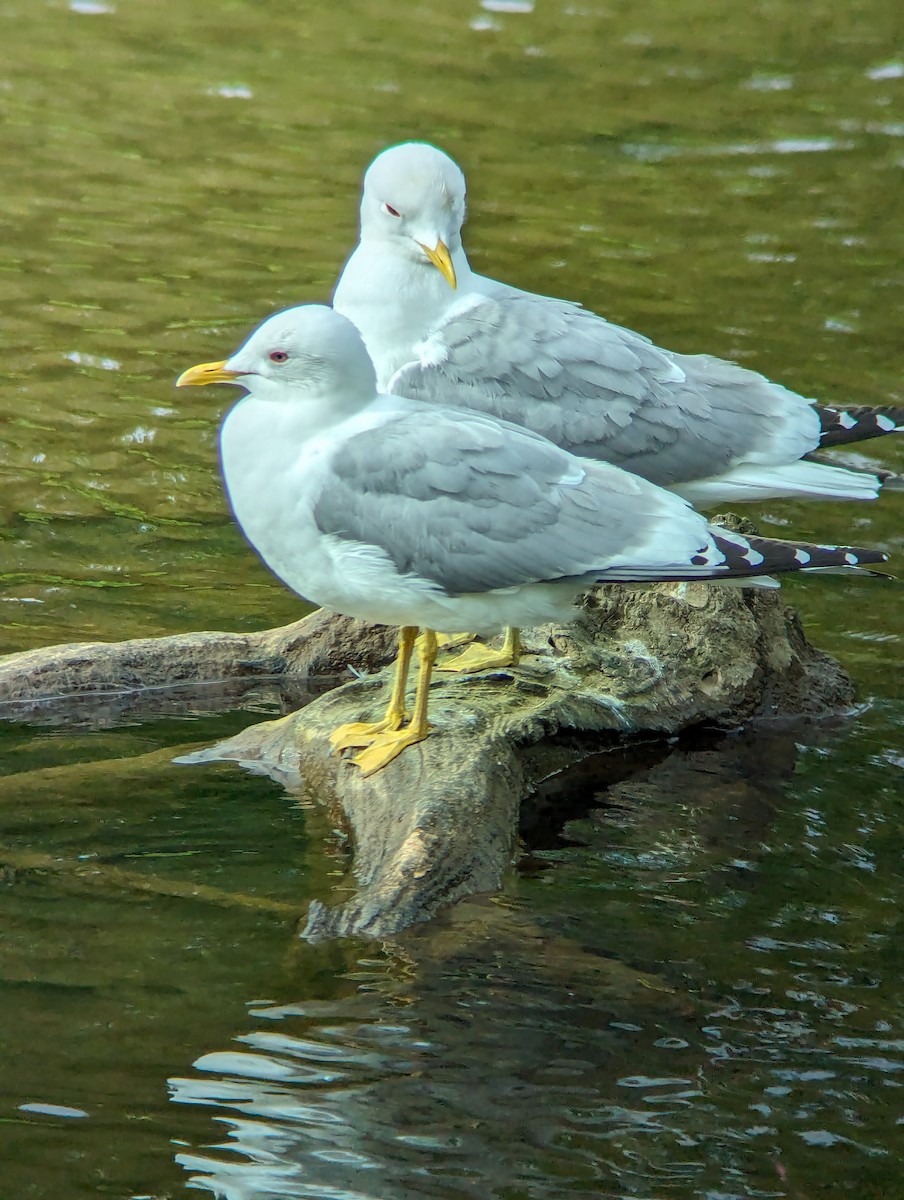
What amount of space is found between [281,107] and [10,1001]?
1060 cm

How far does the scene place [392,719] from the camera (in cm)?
584

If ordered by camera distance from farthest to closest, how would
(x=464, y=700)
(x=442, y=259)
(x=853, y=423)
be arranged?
(x=853, y=423), (x=442, y=259), (x=464, y=700)

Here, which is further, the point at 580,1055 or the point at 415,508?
the point at 415,508

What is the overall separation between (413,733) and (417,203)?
1826 mm

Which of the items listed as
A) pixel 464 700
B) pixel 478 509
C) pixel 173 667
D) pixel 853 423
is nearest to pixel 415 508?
pixel 478 509

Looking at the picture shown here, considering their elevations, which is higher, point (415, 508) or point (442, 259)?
point (442, 259)

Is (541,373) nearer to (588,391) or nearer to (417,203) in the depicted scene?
(588,391)

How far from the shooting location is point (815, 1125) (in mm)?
4379

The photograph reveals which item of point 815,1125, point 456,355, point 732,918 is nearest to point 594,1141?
point 815,1125

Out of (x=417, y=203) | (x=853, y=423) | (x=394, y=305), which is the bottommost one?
(x=853, y=423)

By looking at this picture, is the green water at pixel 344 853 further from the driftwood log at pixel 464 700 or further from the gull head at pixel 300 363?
the gull head at pixel 300 363

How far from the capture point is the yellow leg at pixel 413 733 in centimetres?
564

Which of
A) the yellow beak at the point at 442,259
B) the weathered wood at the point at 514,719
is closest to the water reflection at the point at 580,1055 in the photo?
the weathered wood at the point at 514,719

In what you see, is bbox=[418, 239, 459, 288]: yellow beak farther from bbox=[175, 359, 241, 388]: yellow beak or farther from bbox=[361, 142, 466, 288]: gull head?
bbox=[175, 359, 241, 388]: yellow beak
